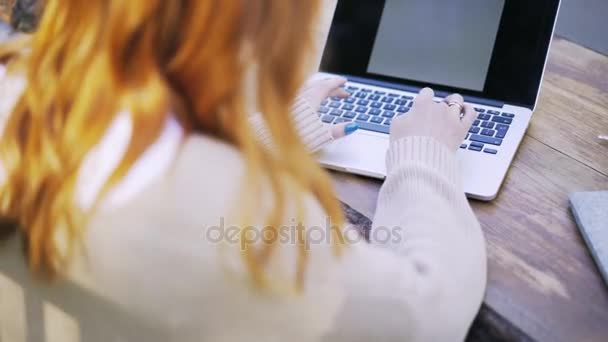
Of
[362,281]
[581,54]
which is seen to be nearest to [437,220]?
[362,281]

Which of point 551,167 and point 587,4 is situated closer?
point 551,167

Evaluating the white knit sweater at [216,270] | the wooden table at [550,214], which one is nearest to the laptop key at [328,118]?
the wooden table at [550,214]

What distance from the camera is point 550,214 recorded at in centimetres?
68

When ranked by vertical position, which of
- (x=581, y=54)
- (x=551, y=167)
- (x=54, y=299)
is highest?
(x=581, y=54)

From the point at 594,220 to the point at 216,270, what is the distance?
42 centimetres

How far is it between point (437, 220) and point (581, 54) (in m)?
0.50

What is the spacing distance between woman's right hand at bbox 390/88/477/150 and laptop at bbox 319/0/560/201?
47 millimetres

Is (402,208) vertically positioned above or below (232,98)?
below

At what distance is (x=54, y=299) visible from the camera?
19.5 inches

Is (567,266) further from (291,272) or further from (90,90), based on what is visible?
(90,90)

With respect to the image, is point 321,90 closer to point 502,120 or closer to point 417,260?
point 502,120

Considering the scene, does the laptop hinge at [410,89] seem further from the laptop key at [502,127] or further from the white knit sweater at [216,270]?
the white knit sweater at [216,270]

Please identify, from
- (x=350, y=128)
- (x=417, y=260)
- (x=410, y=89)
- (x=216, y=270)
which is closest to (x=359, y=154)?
(x=350, y=128)

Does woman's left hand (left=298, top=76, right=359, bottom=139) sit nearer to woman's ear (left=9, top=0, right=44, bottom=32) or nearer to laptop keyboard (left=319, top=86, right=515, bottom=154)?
laptop keyboard (left=319, top=86, right=515, bottom=154)
